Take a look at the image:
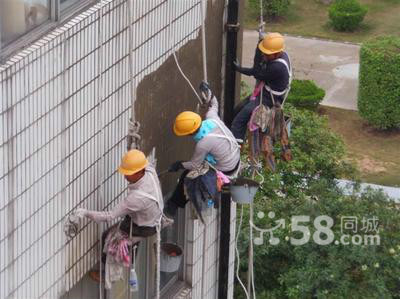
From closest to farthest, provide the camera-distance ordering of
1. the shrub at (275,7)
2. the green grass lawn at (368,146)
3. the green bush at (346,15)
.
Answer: the green grass lawn at (368,146) → the green bush at (346,15) → the shrub at (275,7)

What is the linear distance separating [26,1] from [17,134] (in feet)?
2.95

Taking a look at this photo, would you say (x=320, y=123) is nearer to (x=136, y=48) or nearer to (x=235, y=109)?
(x=235, y=109)

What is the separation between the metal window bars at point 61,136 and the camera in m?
6.46

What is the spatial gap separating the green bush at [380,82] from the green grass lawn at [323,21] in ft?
22.1

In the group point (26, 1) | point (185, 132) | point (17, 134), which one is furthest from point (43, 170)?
point (185, 132)

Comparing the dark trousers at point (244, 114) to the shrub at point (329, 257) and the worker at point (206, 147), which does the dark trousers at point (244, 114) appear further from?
the shrub at point (329, 257)

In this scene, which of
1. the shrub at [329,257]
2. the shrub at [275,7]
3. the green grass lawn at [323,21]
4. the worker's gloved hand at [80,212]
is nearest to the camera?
the worker's gloved hand at [80,212]

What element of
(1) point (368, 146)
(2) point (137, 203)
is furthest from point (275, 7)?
(2) point (137, 203)

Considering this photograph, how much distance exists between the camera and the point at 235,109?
398 inches

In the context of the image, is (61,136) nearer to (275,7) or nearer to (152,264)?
(152,264)

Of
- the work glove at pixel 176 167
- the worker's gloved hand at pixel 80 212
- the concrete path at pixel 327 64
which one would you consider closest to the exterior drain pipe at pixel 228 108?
the work glove at pixel 176 167

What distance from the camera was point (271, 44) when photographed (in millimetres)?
9625

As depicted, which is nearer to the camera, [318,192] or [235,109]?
[235,109]

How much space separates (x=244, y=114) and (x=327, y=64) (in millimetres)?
17959
